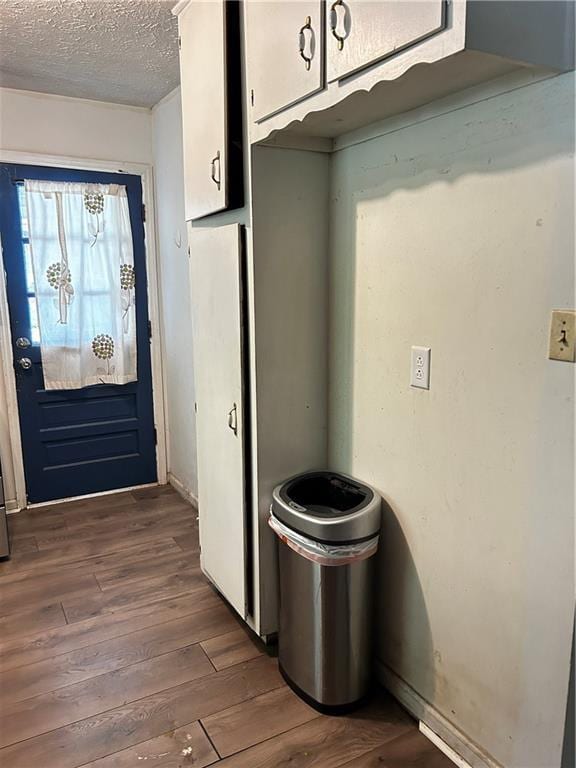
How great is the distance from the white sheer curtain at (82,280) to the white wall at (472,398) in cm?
209

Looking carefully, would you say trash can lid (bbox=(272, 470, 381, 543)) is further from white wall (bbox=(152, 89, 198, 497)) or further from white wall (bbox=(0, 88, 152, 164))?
white wall (bbox=(0, 88, 152, 164))

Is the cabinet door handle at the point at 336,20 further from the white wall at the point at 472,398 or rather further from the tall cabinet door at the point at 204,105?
the tall cabinet door at the point at 204,105

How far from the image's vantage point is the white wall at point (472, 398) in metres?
1.32

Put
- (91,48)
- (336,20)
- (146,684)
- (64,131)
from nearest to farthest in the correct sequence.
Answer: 1. (336,20)
2. (146,684)
3. (91,48)
4. (64,131)

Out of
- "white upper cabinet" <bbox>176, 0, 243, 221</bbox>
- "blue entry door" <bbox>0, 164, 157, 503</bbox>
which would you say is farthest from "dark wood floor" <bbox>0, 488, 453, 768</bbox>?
"white upper cabinet" <bbox>176, 0, 243, 221</bbox>

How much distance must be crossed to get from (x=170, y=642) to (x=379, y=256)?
5.64ft

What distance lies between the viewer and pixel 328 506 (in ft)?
6.84

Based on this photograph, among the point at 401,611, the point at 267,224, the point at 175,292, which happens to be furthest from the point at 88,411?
the point at 401,611

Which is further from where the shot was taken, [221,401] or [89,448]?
[89,448]

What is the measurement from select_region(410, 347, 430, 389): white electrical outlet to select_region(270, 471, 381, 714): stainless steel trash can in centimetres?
44

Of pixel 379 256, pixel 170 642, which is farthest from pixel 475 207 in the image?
pixel 170 642

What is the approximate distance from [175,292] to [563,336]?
8.83 ft

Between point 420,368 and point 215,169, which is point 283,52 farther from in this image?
point 420,368

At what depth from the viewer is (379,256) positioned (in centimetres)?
181
